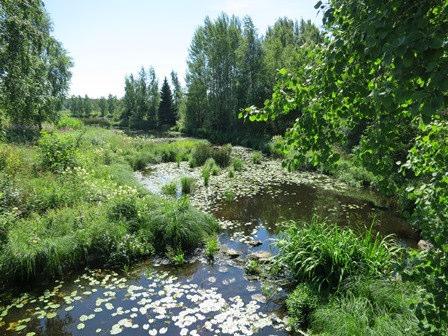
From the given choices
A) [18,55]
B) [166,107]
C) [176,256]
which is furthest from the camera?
[166,107]

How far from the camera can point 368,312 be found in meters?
5.20

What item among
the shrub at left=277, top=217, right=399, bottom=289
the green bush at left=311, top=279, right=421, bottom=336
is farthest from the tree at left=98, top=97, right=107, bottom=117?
the green bush at left=311, top=279, right=421, bottom=336

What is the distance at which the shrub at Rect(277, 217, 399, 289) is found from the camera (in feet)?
20.6

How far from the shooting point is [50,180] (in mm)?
11086

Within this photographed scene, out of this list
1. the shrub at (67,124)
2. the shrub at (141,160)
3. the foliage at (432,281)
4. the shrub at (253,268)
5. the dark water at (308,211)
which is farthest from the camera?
the shrub at (67,124)

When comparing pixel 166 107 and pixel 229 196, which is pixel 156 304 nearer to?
pixel 229 196

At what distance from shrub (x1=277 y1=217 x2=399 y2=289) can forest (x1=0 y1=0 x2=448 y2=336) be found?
1.5 inches

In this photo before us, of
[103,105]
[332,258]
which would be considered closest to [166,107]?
[103,105]

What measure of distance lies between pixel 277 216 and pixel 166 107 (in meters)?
45.1

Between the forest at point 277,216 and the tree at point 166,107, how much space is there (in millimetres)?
34487

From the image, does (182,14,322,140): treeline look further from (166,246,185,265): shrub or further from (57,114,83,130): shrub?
(166,246,185,265): shrub

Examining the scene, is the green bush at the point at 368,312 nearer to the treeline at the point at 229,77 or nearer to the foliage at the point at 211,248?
the foliage at the point at 211,248

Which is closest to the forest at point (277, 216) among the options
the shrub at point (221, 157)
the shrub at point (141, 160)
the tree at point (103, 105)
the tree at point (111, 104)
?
the shrub at point (141, 160)

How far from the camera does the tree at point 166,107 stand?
5364 cm
